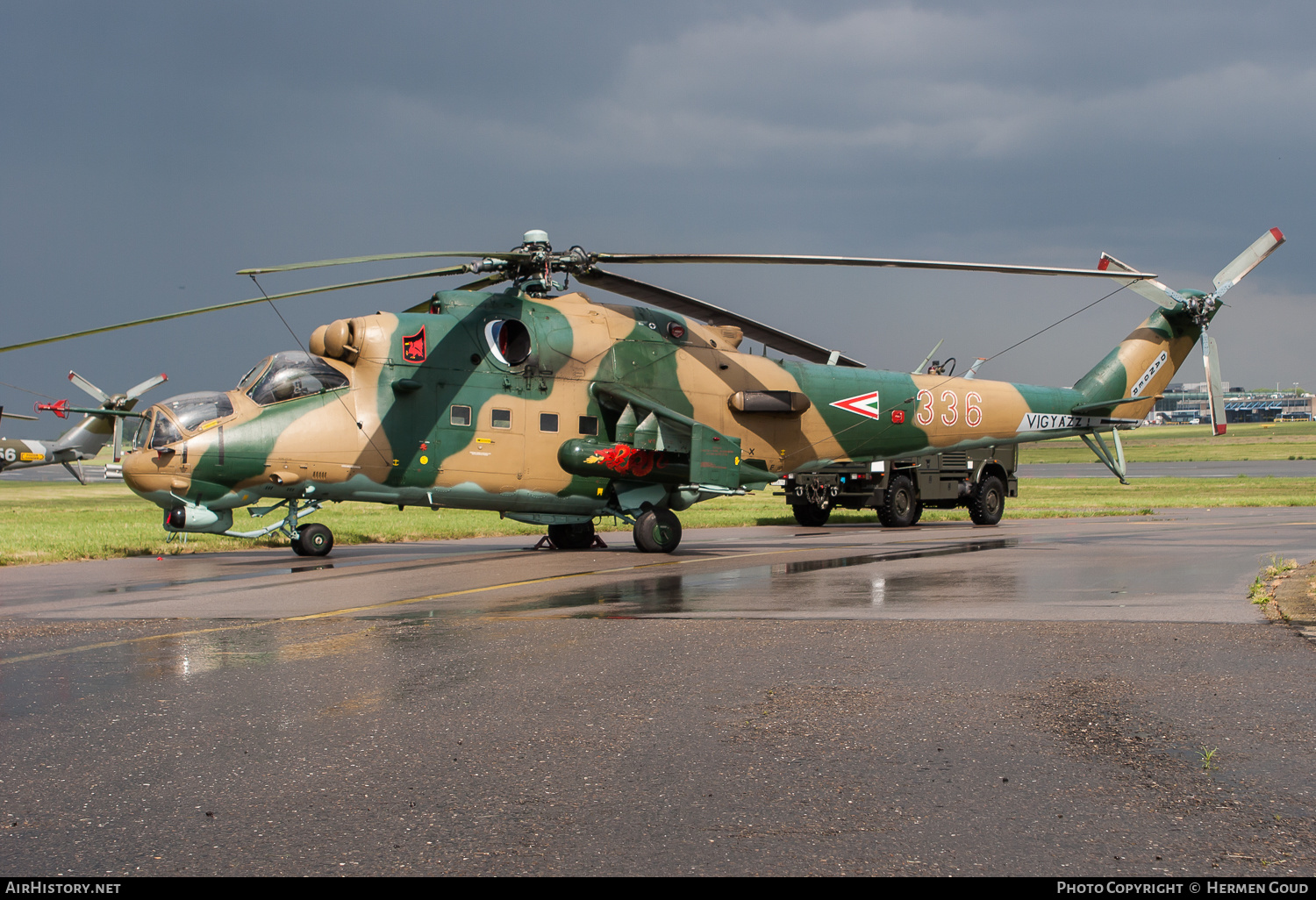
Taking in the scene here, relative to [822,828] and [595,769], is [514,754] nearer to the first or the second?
[595,769]

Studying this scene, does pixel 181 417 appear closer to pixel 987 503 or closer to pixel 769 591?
pixel 769 591

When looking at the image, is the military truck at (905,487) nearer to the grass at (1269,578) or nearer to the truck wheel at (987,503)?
the truck wheel at (987,503)

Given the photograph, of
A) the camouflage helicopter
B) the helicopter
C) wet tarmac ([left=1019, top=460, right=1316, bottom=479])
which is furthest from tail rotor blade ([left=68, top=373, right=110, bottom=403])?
wet tarmac ([left=1019, top=460, right=1316, bottom=479])

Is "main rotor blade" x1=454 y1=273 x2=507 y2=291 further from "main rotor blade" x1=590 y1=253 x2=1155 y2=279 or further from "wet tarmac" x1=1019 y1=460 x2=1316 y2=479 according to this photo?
"wet tarmac" x1=1019 y1=460 x2=1316 y2=479

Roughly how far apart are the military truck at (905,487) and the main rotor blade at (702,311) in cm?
451

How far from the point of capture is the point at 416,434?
15.9 m

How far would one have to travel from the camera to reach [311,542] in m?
17.1

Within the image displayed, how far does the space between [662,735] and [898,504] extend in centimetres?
2026

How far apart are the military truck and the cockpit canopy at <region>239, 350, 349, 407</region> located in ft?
40.3

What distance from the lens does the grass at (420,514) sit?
19.2 meters

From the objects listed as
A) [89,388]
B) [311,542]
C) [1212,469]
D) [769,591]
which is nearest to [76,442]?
[89,388]
